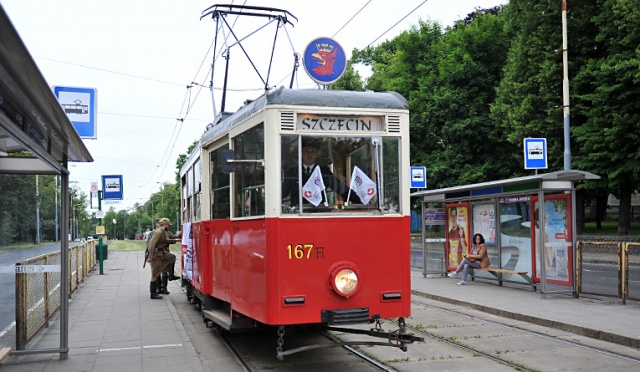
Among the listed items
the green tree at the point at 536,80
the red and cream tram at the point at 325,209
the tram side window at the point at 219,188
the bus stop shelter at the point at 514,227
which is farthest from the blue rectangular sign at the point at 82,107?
the green tree at the point at 536,80

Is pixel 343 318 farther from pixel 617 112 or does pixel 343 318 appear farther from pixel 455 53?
pixel 455 53

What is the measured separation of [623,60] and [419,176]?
9.04 metres

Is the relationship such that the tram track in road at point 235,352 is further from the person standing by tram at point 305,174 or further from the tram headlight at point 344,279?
the person standing by tram at point 305,174

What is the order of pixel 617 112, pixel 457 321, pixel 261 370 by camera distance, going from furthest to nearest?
pixel 617 112, pixel 457 321, pixel 261 370

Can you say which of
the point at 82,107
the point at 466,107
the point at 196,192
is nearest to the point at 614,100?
the point at 466,107

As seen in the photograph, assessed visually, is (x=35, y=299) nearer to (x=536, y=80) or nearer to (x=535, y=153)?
(x=535, y=153)

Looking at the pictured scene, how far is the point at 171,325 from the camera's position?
1063 centimetres

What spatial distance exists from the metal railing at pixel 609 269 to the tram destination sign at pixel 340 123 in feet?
22.9

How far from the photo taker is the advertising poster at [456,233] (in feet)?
57.0

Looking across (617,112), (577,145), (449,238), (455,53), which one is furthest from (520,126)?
(449,238)

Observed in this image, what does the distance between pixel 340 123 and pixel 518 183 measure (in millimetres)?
8208

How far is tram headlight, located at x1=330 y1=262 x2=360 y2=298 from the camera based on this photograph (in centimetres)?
667

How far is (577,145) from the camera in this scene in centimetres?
2839

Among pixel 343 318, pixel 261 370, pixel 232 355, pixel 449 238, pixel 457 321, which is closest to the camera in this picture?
pixel 343 318
